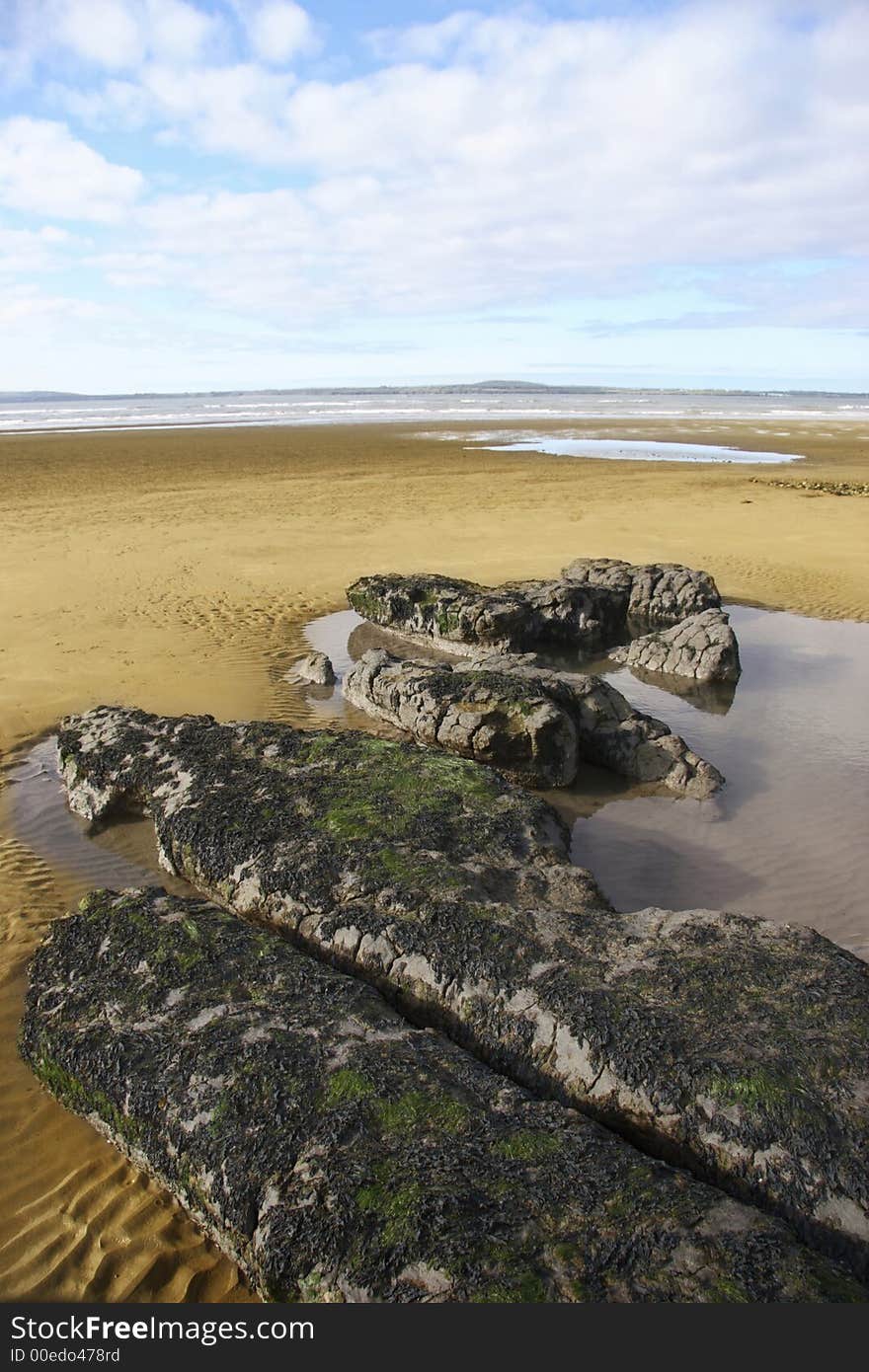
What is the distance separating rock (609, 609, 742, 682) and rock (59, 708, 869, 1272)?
584 cm

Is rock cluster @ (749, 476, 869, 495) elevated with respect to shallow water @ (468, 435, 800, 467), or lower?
elevated

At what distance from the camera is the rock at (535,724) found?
29.8ft

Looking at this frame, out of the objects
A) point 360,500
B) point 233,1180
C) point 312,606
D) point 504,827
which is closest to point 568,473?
point 360,500

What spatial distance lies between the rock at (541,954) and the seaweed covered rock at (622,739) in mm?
2346

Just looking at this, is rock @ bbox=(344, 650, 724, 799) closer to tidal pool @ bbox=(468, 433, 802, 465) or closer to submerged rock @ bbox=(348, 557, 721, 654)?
submerged rock @ bbox=(348, 557, 721, 654)

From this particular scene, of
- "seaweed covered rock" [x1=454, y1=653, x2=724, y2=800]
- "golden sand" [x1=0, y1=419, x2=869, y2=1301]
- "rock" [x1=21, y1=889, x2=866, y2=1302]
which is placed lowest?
"golden sand" [x1=0, y1=419, x2=869, y2=1301]

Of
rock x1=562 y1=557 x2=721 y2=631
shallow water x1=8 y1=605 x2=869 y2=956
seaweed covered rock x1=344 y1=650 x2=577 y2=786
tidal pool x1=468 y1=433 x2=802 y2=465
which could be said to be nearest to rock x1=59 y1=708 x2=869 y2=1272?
shallow water x1=8 y1=605 x2=869 y2=956

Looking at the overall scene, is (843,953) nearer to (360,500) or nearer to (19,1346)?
(19,1346)

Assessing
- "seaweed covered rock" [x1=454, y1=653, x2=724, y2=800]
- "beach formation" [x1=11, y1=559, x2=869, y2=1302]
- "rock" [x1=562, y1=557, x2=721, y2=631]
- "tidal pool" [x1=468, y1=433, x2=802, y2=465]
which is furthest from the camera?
"tidal pool" [x1=468, y1=433, x2=802, y2=465]

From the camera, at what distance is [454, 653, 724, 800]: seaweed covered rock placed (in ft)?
30.0

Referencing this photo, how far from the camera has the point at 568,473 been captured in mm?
35906

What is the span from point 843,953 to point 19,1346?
462 cm

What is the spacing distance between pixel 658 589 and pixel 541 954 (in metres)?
10.9

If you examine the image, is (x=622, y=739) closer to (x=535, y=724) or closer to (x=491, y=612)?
(x=535, y=724)
